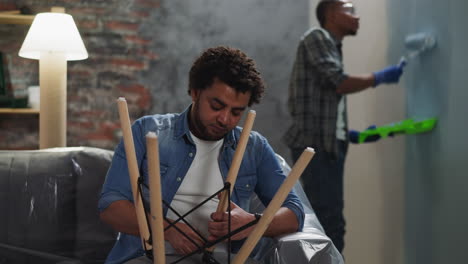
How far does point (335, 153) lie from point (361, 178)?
748mm

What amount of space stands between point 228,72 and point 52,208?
92cm

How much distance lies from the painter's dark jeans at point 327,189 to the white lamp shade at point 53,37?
3.91ft

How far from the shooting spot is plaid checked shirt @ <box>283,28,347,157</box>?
2410 mm

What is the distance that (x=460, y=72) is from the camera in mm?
2193

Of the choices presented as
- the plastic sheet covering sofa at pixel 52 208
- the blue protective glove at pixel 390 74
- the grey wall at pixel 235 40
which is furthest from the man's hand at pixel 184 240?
the grey wall at pixel 235 40

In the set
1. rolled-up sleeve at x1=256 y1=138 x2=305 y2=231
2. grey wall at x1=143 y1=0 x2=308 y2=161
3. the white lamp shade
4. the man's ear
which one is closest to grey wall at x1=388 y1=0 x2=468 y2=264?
grey wall at x1=143 y1=0 x2=308 y2=161

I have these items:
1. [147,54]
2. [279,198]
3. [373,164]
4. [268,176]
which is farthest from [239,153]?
[147,54]

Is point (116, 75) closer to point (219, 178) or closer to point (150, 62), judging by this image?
point (150, 62)

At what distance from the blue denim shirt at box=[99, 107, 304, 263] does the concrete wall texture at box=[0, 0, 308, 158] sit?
1.92 m

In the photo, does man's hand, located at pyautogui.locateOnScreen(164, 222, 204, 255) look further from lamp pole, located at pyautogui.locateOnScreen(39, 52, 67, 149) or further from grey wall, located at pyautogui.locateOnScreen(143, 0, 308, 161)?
grey wall, located at pyautogui.locateOnScreen(143, 0, 308, 161)

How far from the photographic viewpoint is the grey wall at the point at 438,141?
2.19 meters

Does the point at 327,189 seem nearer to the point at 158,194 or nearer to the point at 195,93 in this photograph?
the point at 195,93

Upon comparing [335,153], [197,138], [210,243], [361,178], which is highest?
[197,138]

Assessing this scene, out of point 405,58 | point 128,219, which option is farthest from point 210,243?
point 405,58
